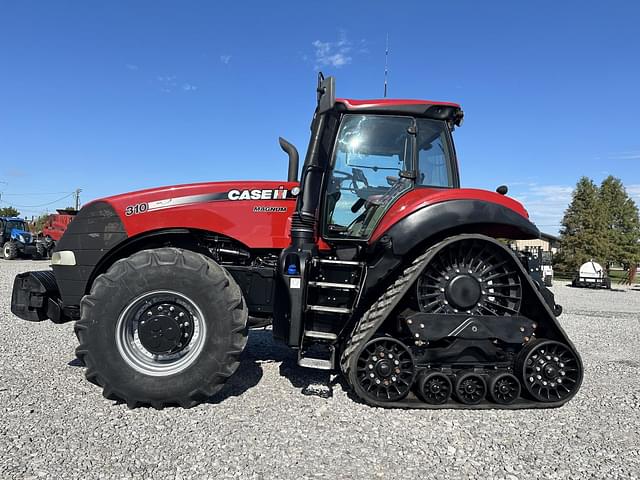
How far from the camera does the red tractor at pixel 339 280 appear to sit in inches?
128

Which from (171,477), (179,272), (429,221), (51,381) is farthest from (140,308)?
(429,221)

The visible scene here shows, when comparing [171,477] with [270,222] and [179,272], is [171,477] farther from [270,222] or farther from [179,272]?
[270,222]

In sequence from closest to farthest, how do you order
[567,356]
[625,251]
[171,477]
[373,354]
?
[171,477], [373,354], [567,356], [625,251]

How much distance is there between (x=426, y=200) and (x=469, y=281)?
0.76 metres

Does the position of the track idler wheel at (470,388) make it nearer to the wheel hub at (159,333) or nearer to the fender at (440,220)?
the fender at (440,220)

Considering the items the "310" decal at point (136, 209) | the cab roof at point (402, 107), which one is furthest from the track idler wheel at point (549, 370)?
the "310" decal at point (136, 209)

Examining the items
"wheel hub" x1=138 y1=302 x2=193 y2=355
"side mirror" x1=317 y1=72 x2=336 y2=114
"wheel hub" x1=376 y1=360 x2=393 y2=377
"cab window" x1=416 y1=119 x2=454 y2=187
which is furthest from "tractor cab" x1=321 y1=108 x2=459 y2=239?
"wheel hub" x1=138 y1=302 x2=193 y2=355

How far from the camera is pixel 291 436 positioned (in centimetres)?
279

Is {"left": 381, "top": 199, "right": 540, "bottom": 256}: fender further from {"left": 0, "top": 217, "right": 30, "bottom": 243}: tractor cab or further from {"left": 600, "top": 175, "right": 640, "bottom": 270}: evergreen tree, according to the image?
{"left": 600, "top": 175, "right": 640, "bottom": 270}: evergreen tree

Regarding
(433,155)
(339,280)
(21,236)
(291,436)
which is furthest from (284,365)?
(21,236)

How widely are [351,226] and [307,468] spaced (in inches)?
77.6

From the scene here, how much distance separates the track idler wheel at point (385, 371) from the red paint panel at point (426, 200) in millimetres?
893

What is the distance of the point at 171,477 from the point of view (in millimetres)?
2277

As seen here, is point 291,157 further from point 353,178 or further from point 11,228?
point 11,228
